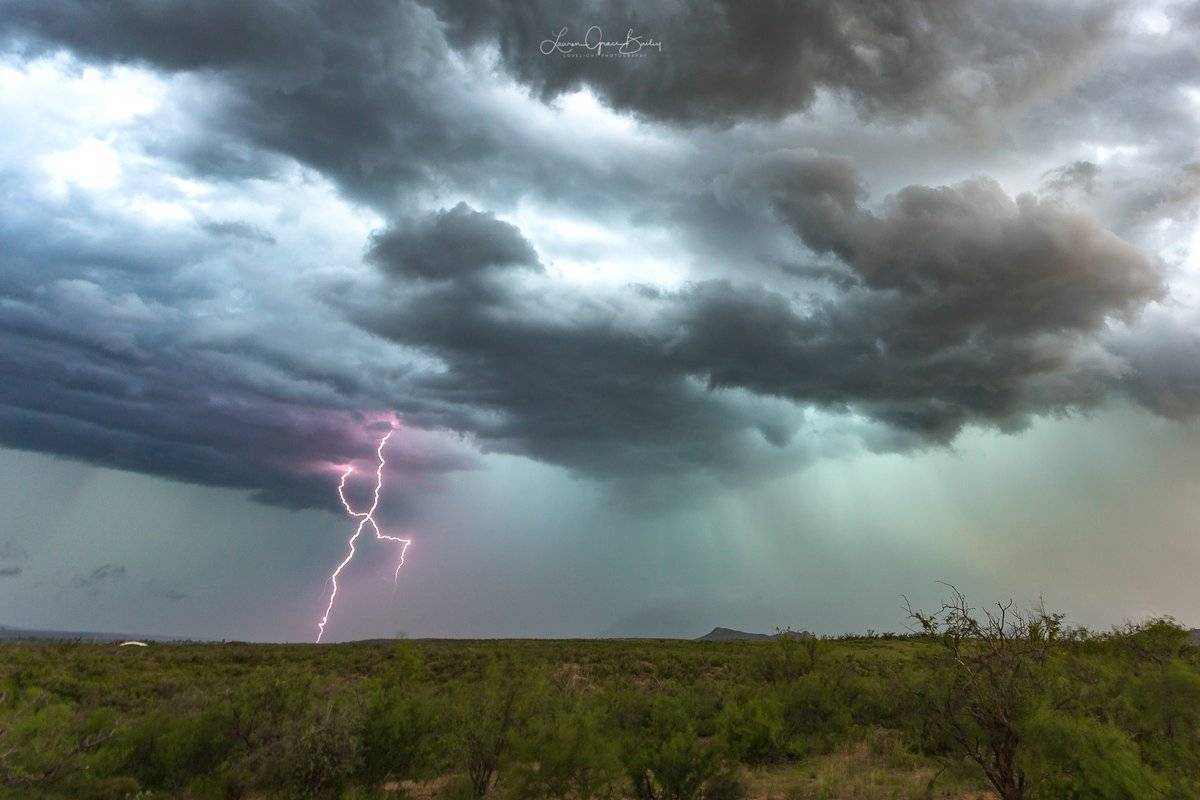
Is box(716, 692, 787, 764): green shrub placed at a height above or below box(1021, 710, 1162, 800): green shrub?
below

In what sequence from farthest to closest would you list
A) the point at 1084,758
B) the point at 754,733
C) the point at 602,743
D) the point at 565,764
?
the point at 754,733
the point at 602,743
the point at 565,764
the point at 1084,758

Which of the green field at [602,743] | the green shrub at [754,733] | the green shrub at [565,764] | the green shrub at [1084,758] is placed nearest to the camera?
the green shrub at [1084,758]

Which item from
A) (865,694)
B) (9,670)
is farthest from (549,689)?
(9,670)

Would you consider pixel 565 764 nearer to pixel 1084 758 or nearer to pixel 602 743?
pixel 602 743

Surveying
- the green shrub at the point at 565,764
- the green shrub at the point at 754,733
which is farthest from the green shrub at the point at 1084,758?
the green shrub at the point at 754,733

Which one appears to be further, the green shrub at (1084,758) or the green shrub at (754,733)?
the green shrub at (754,733)

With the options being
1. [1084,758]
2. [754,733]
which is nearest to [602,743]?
[1084,758]

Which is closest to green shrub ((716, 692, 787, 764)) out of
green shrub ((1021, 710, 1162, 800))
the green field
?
the green field

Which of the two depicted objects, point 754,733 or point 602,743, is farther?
point 754,733

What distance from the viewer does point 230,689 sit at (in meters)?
20.4

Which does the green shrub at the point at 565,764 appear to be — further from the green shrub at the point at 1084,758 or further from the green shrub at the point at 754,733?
the green shrub at the point at 1084,758

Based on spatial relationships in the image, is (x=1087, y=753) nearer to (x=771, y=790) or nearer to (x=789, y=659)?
(x=771, y=790)

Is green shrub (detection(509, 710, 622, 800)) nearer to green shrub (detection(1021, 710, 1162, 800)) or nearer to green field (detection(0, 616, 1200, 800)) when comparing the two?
green field (detection(0, 616, 1200, 800))

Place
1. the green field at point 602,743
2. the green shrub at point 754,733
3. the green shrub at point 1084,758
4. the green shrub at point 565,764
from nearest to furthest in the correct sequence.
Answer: the green shrub at point 1084,758
the green field at point 602,743
the green shrub at point 565,764
the green shrub at point 754,733
